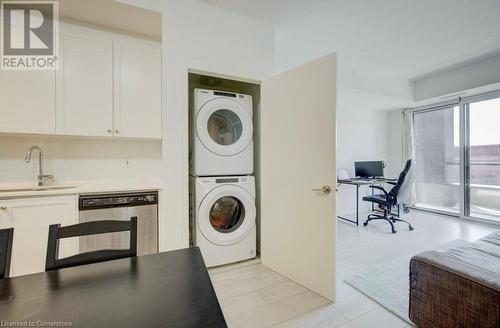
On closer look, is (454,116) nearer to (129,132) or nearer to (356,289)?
(356,289)

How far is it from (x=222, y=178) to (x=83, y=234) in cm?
131

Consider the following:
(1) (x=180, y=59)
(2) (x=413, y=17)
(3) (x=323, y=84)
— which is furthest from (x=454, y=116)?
(1) (x=180, y=59)

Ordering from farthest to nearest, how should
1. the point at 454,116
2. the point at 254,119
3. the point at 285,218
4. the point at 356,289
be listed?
the point at 454,116, the point at 254,119, the point at 285,218, the point at 356,289

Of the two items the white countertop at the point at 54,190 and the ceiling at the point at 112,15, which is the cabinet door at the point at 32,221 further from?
the ceiling at the point at 112,15

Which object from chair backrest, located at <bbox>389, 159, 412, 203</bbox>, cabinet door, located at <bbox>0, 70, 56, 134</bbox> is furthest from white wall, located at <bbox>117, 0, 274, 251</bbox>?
chair backrest, located at <bbox>389, 159, 412, 203</bbox>

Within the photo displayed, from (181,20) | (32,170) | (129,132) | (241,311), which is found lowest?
(241,311)

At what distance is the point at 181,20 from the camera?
1.92 m

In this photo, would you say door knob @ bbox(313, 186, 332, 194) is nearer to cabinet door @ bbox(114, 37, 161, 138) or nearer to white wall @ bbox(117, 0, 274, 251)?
white wall @ bbox(117, 0, 274, 251)

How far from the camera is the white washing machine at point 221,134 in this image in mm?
2121

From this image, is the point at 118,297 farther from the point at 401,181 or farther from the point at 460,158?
the point at 460,158

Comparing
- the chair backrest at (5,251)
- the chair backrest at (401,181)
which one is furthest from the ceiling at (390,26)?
the chair backrest at (5,251)

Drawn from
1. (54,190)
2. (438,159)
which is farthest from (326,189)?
(438,159)

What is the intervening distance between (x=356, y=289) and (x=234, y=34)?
2.62 meters

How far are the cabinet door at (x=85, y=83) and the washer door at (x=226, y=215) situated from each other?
3.96 ft
